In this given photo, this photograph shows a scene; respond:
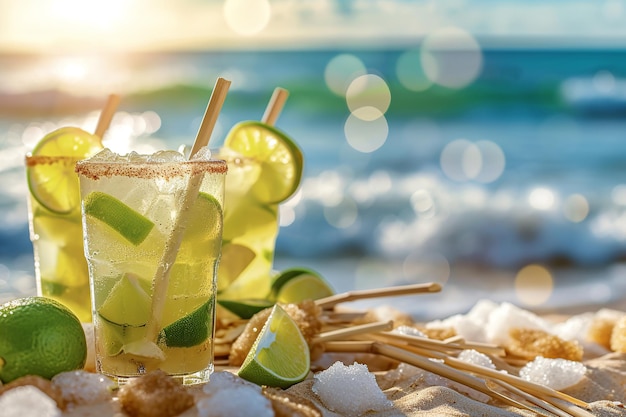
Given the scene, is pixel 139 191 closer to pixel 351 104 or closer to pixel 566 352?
pixel 566 352

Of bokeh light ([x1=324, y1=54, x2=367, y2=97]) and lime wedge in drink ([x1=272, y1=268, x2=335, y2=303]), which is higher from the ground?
bokeh light ([x1=324, y1=54, x2=367, y2=97])

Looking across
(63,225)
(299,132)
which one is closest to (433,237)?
(299,132)

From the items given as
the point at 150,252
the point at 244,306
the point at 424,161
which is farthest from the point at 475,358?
the point at 424,161

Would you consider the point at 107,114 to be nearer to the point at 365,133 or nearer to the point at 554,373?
the point at 554,373

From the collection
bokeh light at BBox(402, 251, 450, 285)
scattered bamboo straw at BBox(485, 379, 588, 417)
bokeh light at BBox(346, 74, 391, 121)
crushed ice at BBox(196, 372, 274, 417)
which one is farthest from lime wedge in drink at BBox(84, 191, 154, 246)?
bokeh light at BBox(346, 74, 391, 121)

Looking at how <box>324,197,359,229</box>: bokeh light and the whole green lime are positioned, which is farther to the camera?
<box>324,197,359,229</box>: bokeh light

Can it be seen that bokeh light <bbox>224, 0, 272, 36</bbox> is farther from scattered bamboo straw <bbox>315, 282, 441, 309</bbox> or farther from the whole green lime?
the whole green lime
